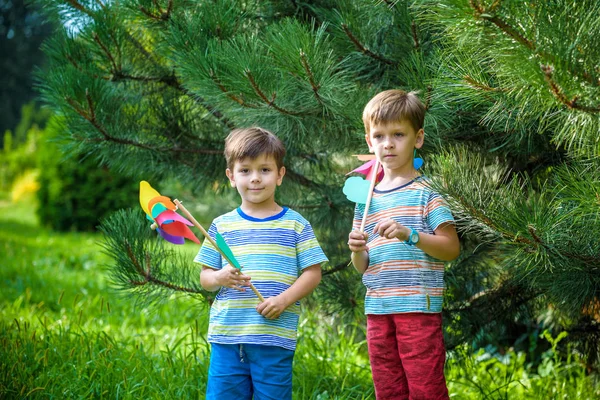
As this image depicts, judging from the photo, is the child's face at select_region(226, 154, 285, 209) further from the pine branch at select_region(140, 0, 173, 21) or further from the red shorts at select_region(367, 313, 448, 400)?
the pine branch at select_region(140, 0, 173, 21)

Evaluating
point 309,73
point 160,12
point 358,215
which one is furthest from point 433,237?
point 160,12

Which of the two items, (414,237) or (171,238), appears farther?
(171,238)

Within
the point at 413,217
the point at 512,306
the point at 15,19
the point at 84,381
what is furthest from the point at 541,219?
the point at 15,19

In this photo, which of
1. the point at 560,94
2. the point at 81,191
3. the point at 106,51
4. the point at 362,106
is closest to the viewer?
the point at 560,94

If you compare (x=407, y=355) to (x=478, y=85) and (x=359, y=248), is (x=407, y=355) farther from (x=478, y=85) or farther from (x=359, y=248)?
(x=478, y=85)

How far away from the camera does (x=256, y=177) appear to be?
1.95 meters

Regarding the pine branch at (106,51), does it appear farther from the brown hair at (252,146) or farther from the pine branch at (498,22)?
the pine branch at (498,22)

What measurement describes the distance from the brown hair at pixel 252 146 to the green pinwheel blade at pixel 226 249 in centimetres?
27

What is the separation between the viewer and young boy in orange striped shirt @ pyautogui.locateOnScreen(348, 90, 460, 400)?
186 centimetres

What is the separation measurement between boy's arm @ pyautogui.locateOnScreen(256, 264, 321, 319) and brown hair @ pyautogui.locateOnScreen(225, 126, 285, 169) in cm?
37

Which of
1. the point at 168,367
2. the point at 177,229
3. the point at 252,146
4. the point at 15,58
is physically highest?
the point at 15,58

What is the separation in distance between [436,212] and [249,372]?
76 centimetres

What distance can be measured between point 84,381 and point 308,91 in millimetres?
1414

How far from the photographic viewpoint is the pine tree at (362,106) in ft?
4.45
